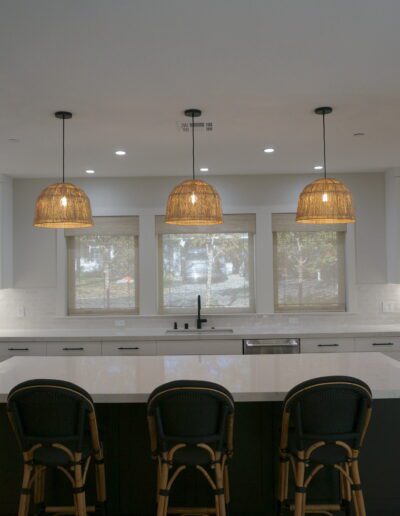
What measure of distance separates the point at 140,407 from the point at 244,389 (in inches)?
24.3

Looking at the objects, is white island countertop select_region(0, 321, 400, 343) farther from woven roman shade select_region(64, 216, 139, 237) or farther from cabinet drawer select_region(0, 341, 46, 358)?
woven roman shade select_region(64, 216, 139, 237)

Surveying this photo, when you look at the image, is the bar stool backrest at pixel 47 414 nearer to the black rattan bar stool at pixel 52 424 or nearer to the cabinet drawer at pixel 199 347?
the black rattan bar stool at pixel 52 424

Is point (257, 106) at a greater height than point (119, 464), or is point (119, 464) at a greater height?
point (257, 106)

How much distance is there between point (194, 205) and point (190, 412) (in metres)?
1.24

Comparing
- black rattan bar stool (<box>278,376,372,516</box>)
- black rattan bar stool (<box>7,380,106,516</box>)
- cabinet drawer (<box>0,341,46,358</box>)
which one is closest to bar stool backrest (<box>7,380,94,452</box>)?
black rattan bar stool (<box>7,380,106,516</box>)

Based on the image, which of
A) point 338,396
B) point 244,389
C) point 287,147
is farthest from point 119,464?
point 287,147

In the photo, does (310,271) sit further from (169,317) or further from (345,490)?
(345,490)

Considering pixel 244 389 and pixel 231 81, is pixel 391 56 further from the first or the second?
pixel 244 389

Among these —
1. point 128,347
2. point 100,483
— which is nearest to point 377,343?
point 128,347

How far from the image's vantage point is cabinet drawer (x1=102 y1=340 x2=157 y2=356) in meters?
4.75

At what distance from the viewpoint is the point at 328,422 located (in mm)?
2184

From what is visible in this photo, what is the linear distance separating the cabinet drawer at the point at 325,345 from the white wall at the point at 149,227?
535 millimetres

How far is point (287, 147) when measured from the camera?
4188mm

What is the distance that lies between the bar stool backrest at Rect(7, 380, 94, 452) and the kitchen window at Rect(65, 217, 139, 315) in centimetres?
319
